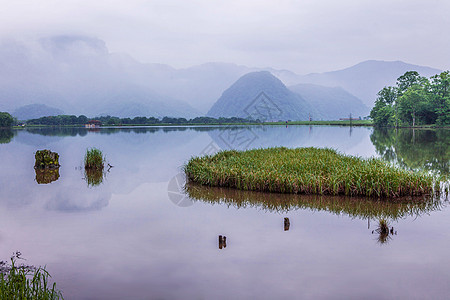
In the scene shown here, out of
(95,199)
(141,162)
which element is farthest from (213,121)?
(95,199)

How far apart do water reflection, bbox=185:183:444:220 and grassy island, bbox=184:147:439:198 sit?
1.58 ft

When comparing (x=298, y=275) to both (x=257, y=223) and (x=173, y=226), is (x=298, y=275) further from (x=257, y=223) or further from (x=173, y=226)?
(x=173, y=226)

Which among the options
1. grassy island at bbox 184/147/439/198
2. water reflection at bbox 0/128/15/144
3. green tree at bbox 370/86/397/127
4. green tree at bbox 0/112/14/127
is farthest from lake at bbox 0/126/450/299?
green tree at bbox 0/112/14/127

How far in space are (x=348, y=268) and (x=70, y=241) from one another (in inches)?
312

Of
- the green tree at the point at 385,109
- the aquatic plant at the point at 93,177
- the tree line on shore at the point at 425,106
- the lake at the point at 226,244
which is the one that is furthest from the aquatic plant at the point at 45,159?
the green tree at the point at 385,109

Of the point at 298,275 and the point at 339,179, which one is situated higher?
the point at 339,179

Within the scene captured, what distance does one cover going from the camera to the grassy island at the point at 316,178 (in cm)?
1525

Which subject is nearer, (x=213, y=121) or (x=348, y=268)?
(x=348, y=268)

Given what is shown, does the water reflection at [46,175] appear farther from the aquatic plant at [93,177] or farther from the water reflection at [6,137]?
the water reflection at [6,137]

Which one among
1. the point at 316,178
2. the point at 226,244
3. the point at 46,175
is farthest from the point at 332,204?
the point at 46,175

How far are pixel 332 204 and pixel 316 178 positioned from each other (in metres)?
2.23

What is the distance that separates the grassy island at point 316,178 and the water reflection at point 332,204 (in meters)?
0.48

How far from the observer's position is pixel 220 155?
23.9 metres

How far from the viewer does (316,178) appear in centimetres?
1634
